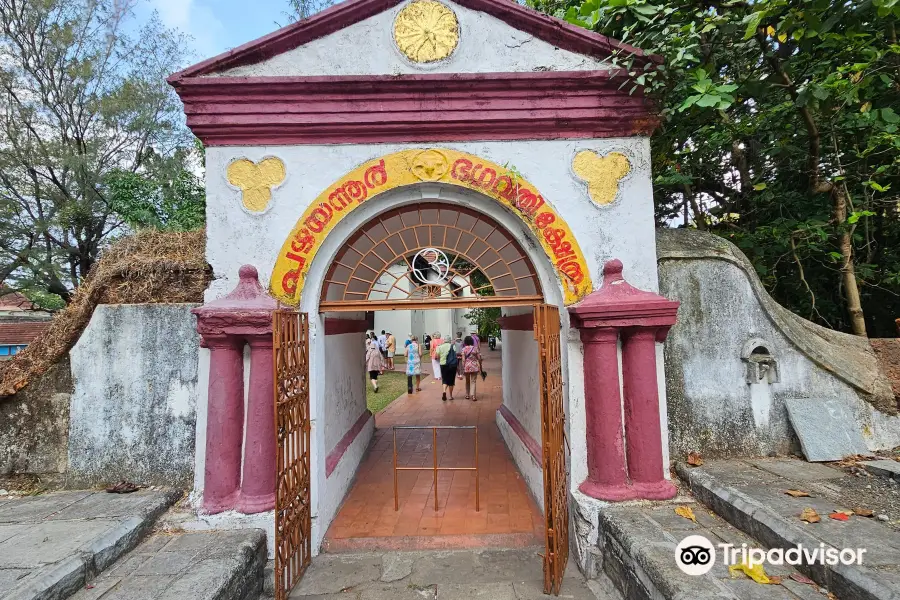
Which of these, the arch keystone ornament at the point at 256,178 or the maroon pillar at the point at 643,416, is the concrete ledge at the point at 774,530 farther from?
the arch keystone ornament at the point at 256,178

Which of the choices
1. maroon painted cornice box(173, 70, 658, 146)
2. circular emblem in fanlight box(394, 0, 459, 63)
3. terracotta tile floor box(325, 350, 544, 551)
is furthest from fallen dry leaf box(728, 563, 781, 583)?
circular emblem in fanlight box(394, 0, 459, 63)

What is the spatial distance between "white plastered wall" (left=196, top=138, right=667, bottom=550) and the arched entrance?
0.12m

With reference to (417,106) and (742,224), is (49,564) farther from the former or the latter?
(742,224)

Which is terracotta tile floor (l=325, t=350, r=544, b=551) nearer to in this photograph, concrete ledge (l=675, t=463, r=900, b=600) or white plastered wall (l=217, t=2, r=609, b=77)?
concrete ledge (l=675, t=463, r=900, b=600)

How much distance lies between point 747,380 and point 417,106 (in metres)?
3.86

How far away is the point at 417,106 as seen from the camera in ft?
12.9

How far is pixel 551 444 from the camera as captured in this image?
324 cm

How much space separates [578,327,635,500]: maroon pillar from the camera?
3.65m

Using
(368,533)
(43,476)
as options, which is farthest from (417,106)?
(43,476)

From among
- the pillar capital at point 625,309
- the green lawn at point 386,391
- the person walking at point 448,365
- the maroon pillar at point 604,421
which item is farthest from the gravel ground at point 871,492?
the green lawn at point 386,391

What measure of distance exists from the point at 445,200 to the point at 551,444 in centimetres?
226

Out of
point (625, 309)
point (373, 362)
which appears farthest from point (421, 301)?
point (373, 362)

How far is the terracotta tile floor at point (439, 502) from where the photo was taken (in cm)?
401

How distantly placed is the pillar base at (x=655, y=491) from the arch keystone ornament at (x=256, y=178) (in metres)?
3.95
